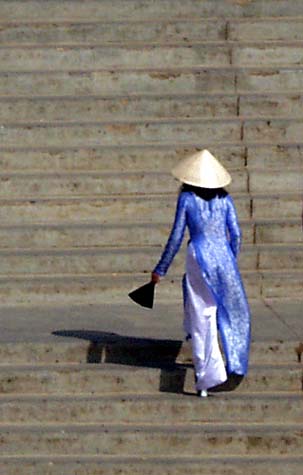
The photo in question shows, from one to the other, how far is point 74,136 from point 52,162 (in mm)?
305

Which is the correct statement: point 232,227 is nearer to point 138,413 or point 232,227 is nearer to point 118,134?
point 138,413

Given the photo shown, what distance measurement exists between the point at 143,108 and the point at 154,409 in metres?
3.98

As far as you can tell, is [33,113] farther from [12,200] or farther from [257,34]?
[257,34]

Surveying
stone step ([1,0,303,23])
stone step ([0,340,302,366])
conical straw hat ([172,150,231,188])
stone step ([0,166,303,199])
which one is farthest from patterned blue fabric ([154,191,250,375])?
stone step ([1,0,303,23])

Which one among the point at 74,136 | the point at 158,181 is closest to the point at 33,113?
the point at 74,136

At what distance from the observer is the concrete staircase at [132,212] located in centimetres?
969

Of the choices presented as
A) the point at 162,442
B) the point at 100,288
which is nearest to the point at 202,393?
the point at 162,442

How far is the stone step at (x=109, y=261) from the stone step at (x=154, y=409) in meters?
2.27

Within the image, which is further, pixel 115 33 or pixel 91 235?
pixel 115 33

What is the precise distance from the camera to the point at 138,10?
46.6 ft

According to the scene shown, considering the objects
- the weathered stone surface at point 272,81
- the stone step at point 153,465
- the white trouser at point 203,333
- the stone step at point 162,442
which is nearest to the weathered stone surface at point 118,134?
the weathered stone surface at point 272,81

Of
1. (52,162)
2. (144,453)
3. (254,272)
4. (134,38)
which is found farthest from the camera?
(134,38)

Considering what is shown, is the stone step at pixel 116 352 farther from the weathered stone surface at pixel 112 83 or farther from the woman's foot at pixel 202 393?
the weathered stone surface at pixel 112 83

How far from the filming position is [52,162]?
42.2ft
